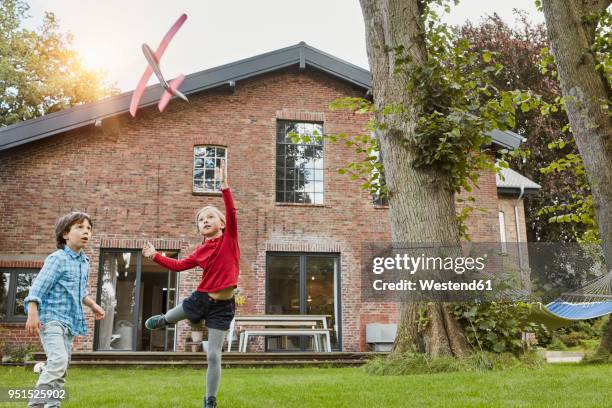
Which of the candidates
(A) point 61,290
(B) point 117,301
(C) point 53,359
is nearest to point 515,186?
(B) point 117,301

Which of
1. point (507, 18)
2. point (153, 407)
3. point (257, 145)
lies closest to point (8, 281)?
point (257, 145)

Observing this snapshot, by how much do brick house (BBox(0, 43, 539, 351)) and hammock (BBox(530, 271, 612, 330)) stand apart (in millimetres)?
4363

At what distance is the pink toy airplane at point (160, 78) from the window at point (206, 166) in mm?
1279

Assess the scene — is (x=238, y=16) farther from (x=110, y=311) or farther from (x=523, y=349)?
(x=523, y=349)

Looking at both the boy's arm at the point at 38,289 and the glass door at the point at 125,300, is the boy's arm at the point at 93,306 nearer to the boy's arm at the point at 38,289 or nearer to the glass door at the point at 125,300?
the boy's arm at the point at 38,289

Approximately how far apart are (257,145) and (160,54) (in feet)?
9.50

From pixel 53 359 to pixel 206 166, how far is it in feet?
31.8

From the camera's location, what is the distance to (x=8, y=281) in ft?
38.5

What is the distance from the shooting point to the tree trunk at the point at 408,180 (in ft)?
21.6

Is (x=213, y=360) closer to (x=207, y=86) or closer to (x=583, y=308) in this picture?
(x=583, y=308)

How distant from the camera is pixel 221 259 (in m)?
Answer: 4.03

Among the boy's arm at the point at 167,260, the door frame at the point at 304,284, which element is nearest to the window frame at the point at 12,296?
the door frame at the point at 304,284

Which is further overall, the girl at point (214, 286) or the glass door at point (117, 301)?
the glass door at point (117, 301)

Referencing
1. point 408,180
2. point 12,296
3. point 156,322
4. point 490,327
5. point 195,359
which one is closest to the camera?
point 156,322
